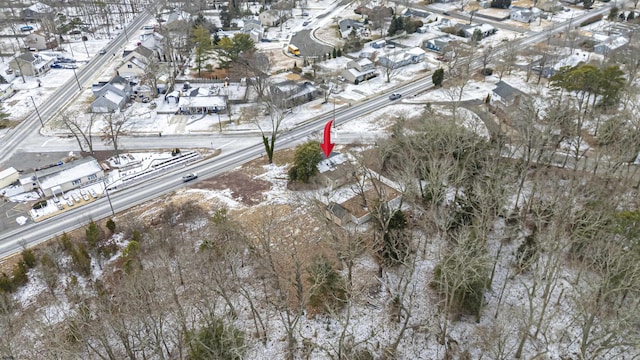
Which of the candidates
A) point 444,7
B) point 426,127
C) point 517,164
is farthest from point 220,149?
point 444,7

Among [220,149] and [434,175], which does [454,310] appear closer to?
[434,175]

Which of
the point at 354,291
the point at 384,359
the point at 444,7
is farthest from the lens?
the point at 444,7

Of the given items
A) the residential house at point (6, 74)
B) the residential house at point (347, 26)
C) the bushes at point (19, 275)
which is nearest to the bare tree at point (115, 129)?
the bushes at point (19, 275)

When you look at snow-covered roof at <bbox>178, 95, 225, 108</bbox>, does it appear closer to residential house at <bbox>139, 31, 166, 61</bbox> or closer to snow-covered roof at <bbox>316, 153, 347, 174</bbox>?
snow-covered roof at <bbox>316, 153, 347, 174</bbox>

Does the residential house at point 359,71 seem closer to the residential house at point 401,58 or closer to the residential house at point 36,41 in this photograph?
the residential house at point 401,58

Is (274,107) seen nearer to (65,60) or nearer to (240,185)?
(240,185)

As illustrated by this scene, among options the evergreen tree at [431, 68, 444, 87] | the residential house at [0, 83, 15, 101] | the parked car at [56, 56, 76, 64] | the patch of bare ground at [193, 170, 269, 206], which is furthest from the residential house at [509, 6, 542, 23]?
the residential house at [0, 83, 15, 101]
